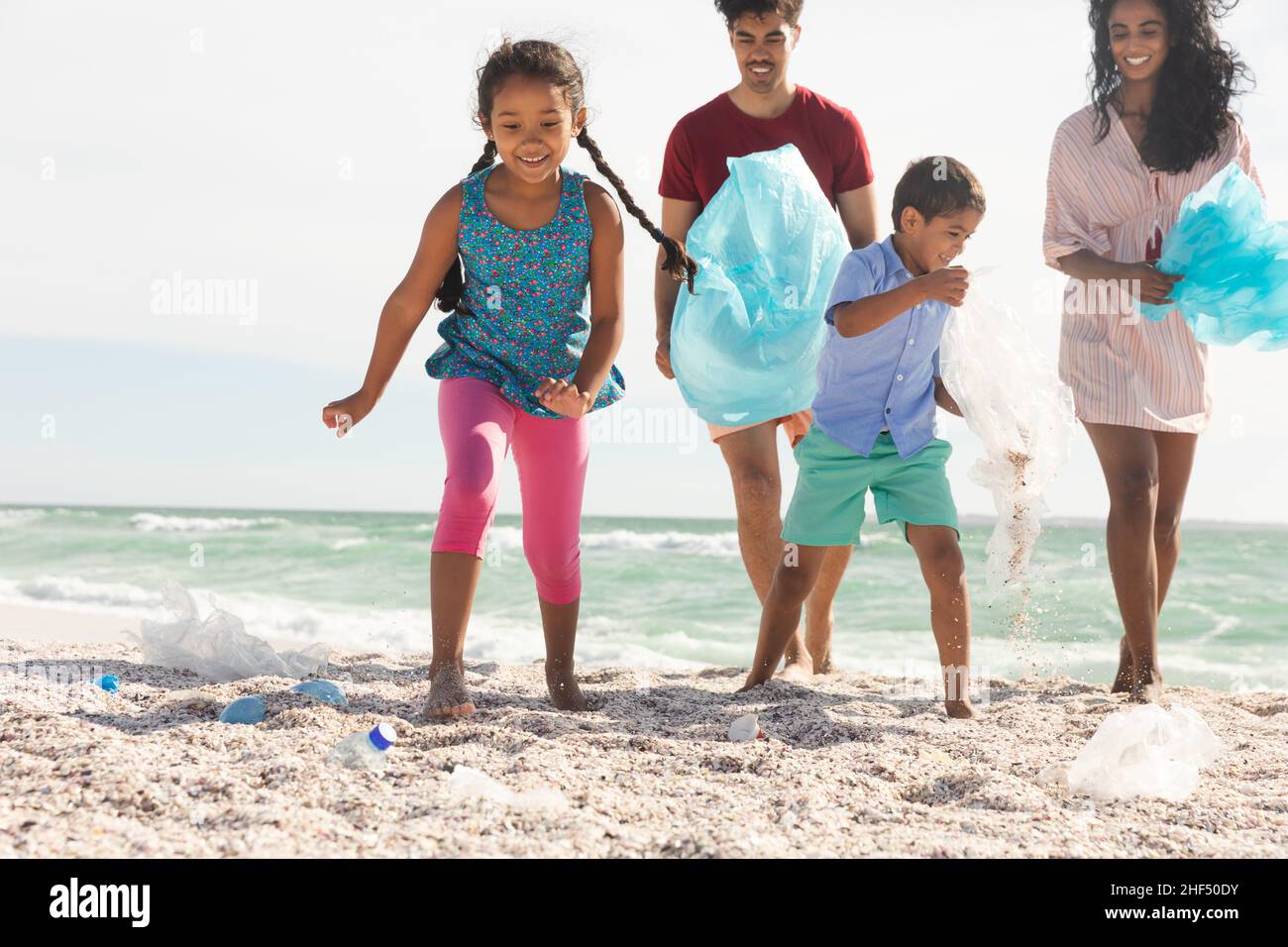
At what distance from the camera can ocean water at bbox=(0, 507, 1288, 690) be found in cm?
742

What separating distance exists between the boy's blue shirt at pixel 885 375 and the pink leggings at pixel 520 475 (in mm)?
839

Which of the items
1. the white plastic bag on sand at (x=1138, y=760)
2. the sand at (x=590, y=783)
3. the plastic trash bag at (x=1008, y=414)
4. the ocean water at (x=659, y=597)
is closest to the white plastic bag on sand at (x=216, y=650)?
the sand at (x=590, y=783)

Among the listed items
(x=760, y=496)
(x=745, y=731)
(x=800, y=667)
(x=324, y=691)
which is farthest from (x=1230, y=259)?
(x=324, y=691)

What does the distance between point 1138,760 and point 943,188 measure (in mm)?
1739

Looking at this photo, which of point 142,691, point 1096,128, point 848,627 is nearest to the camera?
point 142,691

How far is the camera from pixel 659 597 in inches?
453

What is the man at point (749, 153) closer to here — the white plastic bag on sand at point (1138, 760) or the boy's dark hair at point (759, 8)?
the boy's dark hair at point (759, 8)

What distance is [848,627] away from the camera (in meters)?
9.44

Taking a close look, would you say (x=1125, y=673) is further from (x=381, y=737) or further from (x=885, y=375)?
(x=381, y=737)

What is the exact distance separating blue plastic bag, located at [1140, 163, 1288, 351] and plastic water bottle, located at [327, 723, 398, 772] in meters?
2.88
